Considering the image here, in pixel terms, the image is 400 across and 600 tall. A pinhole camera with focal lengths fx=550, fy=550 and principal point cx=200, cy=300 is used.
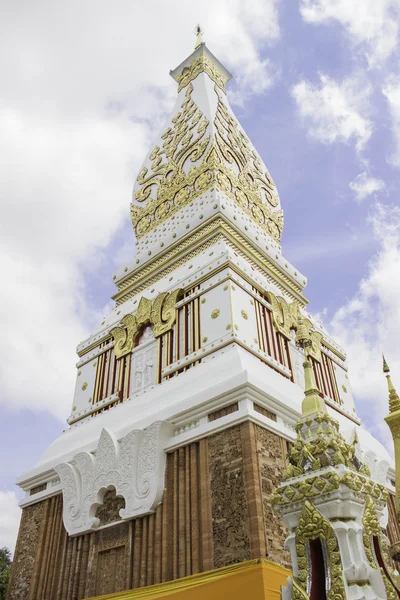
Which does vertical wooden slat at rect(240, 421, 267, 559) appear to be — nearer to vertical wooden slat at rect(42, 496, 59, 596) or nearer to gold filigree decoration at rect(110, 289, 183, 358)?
gold filigree decoration at rect(110, 289, 183, 358)

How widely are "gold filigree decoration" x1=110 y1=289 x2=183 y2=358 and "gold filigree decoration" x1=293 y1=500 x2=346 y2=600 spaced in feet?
18.5

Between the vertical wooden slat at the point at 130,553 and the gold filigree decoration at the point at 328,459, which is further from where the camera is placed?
the vertical wooden slat at the point at 130,553

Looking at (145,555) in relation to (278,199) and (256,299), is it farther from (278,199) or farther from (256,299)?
(278,199)

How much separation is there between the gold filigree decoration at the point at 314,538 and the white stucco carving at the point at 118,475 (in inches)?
137

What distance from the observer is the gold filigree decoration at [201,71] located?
14.8 metres

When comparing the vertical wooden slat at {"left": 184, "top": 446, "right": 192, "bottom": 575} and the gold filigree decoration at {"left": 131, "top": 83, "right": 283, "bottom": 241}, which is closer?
the vertical wooden slat at {"left": 184, "top": 446, "right": 192, "bottom": 575}

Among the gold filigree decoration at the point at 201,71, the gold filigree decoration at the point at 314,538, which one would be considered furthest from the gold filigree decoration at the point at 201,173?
the gold filigree decoration at the point at 314,538

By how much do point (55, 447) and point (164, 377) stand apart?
2347mm

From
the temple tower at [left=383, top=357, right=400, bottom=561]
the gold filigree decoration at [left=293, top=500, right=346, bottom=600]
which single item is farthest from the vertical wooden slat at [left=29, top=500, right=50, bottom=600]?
the gold filigree decoration at [left=293, top=500, right=346, bottom=600]

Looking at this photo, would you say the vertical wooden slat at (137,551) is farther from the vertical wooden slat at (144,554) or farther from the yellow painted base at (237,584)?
the yellow painted base at (237,584)

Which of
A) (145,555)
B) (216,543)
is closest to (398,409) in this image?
(216,543)

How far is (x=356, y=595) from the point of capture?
10.6 ft

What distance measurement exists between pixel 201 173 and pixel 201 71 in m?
4.61

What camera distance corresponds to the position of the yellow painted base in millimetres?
5086
